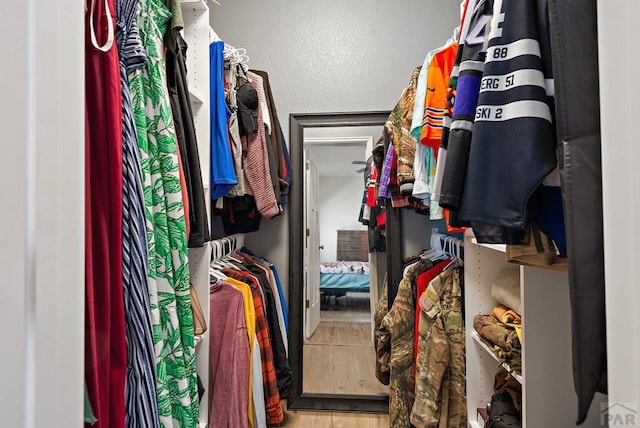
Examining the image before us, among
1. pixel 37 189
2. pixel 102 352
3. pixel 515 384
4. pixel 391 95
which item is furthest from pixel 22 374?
pixel 391 95

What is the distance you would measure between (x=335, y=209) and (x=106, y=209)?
160 centimetres

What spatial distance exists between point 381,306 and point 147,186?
1.54m

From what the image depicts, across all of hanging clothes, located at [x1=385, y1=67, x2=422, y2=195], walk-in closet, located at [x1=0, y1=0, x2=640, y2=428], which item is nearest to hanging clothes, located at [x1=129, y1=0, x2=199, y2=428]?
walk-in closet, located at [x1=0, y1=0, x2=640, y2=428]

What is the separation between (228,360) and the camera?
135cm

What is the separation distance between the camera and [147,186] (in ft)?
2.60

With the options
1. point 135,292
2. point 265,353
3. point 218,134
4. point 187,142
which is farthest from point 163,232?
point 265,353

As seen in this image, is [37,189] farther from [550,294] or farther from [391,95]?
[391,95]

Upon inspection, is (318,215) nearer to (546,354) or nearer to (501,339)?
(501,339)

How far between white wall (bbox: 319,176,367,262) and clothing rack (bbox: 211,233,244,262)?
50cm

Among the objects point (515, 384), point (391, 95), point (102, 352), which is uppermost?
point (391, 95)

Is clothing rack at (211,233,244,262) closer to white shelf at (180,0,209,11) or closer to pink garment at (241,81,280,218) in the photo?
pink garment at (241,81,280,218)

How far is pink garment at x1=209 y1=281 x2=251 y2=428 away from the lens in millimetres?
Answer: 1322

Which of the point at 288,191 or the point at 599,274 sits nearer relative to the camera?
the point at 599,274

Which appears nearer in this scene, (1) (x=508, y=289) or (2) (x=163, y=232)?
(2) (x=163, y=232)
